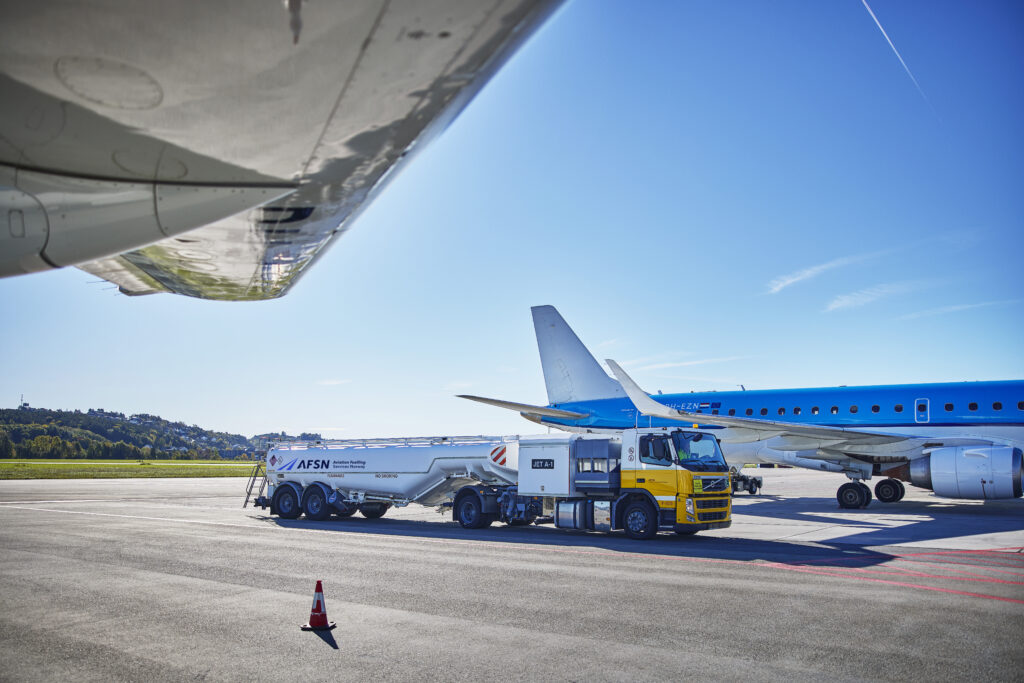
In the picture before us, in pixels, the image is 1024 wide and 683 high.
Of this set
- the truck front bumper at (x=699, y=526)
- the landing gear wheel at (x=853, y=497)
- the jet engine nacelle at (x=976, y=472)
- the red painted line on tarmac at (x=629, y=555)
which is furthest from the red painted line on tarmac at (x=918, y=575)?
the landing gear wheel at (x=853, y=497)

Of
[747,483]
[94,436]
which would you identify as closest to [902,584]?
[747,483]

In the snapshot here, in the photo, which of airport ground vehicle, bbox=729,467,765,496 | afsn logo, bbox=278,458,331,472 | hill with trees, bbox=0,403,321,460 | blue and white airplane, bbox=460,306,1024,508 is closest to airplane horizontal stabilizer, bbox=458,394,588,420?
blue and white airplane, bbox=460,306,1024,508

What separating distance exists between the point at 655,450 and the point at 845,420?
11.5 meters

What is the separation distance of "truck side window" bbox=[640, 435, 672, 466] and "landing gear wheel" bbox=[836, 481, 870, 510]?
10199 millimetres

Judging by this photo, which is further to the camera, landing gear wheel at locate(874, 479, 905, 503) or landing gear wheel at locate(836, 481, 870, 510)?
landing gear wheel at locate(874, 479, 905, 503)

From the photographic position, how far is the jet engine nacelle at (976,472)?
62.3 feet

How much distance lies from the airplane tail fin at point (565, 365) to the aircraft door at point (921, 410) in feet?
31.3

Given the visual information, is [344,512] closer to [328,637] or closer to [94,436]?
[328,637]

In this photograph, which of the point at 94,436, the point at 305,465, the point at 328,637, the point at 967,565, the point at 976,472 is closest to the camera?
the point at 328,637

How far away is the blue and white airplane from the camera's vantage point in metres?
19.6

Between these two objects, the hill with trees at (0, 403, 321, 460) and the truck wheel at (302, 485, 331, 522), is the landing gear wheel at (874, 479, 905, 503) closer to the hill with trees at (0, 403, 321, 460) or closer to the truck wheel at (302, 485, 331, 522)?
the truck wheel at (302, 485, 331, 522)

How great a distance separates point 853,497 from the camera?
22.3 metres

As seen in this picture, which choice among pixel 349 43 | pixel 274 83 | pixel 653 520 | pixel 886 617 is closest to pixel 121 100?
pixel 274 83

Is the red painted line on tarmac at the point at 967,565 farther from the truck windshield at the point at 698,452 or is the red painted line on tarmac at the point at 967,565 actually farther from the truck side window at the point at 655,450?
the truck side window at the point at 655,450
